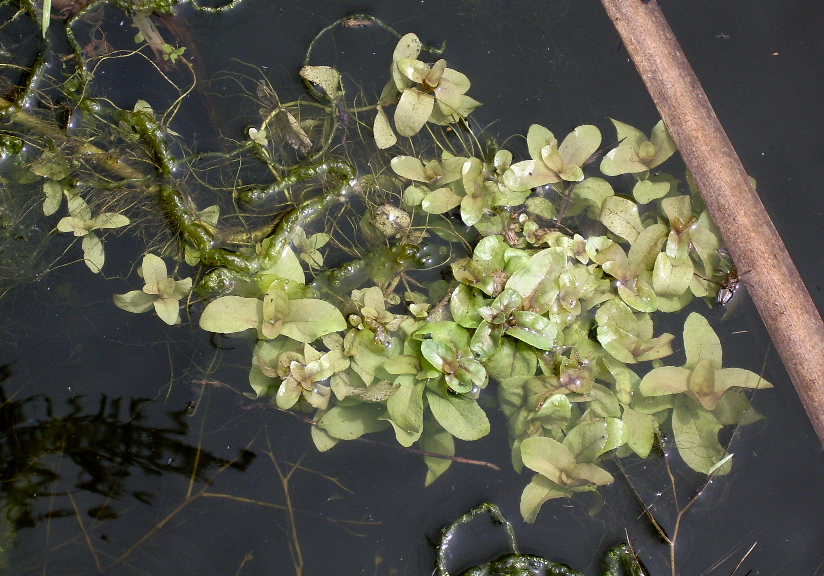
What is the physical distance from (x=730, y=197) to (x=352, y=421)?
1.62 meters

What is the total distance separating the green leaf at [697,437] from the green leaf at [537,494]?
43 cm

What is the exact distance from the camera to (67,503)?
212cm

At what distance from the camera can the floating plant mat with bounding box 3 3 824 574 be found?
215cm

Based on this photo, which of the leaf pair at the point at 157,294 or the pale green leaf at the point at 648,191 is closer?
the leaf pair at the point at 157,294

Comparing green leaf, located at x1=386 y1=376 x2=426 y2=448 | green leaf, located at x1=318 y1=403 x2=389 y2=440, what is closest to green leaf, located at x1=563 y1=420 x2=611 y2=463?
green leaf, located at x1=386 y1=376 x2=426 y2=448

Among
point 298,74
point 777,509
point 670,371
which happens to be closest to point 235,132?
point 298,74

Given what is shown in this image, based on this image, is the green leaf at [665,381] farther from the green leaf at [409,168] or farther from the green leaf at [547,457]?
the green leaf at [409,168]

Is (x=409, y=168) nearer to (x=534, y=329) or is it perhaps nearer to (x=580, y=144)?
(x=580, y=144)

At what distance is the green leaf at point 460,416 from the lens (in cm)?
217

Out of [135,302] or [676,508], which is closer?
[676,508]

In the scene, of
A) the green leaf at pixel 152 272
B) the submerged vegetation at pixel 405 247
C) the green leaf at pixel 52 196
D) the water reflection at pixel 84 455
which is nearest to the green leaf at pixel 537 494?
the submerged vegetation at pixel 405 247

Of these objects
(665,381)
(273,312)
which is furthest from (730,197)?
(273,312)

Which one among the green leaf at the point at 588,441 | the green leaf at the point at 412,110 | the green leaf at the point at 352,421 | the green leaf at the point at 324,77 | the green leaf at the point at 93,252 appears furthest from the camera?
the green leaf at the point at 324,77

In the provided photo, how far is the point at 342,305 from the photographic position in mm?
2416
